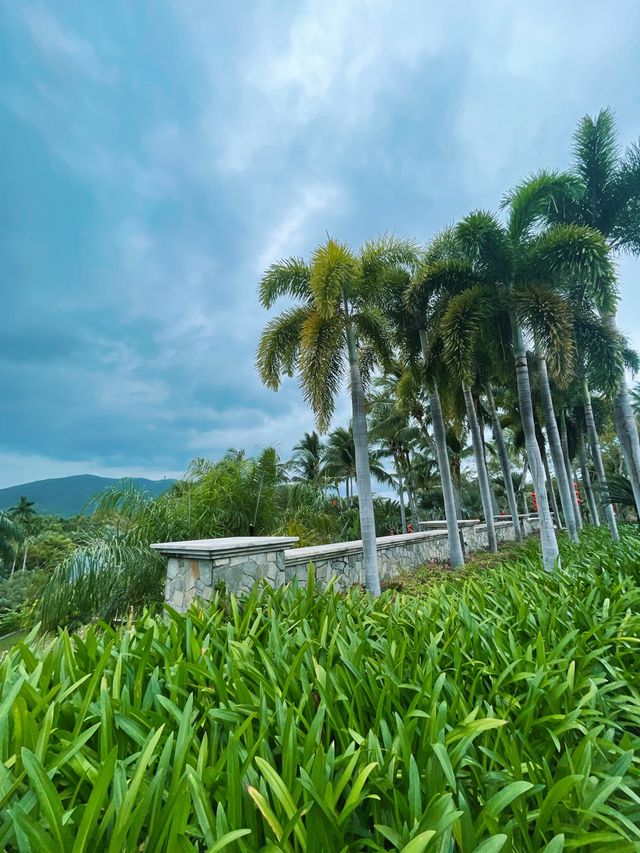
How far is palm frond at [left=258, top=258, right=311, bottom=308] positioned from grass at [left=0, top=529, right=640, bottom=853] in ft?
25.2

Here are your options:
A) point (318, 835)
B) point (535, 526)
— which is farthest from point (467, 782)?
point (535, 526)

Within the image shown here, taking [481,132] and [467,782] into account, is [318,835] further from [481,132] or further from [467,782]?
[481,132]

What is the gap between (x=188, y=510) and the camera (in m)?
7.83

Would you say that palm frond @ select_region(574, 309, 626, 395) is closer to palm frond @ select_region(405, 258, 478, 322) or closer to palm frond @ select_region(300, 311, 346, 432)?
palm frond @ select_region(405, 258, 478, 322)

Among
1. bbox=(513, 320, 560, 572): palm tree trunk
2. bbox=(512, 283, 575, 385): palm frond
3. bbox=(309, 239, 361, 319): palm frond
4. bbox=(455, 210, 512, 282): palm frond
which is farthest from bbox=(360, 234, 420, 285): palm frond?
bbox=(513, 320, 560, 572): palm tree trunk

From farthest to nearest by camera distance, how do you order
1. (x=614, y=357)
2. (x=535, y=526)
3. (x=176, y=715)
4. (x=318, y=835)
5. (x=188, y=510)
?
(x=535, y=526) < (x=614, y=357) < (x=188, y=510) < (x=176, y=715) < (x=318, y=835)

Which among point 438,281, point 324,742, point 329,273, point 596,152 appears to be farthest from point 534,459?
point 324,742

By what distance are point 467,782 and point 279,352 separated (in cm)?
845

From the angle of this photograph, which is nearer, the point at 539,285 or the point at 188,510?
the point at 188,510

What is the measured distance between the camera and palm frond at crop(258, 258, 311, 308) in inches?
356

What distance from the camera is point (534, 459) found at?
31.1 feet

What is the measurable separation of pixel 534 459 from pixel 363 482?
170 inches

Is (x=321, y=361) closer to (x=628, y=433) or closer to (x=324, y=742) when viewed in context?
(x=324, y=742)

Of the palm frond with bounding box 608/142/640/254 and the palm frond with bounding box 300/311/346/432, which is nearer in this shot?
the palm frond with bounding box 300/311/346/432
